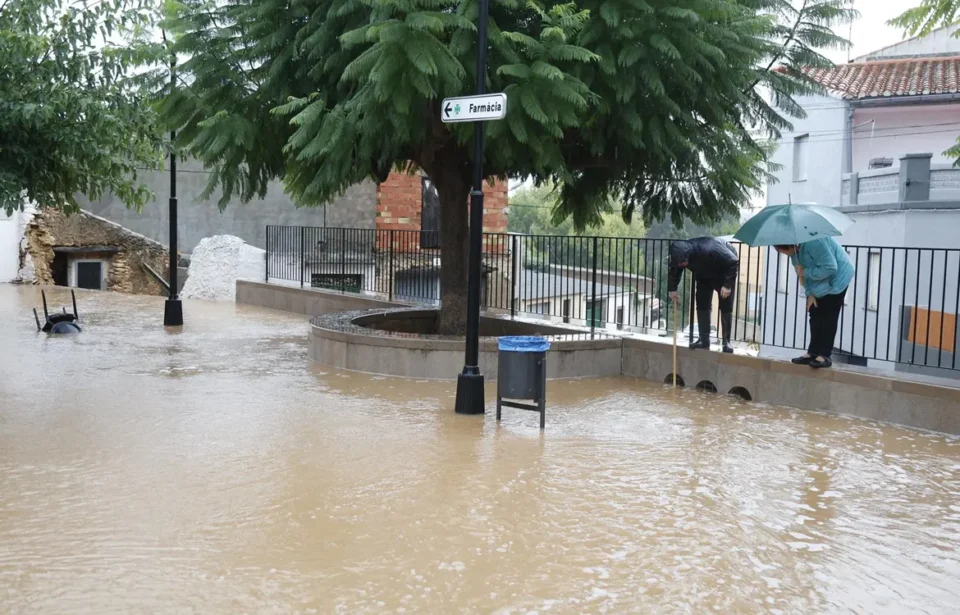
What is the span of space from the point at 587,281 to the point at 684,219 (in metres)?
1.67

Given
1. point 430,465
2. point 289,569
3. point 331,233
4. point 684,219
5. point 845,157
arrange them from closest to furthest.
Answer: point 289,569
point 430,465
point 684,219
point 331,233
point 845,157

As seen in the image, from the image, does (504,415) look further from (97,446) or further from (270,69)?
(270,69)

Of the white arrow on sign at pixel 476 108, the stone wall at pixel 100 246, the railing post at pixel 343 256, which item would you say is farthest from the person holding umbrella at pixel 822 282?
the stone wall at pixel 100 246

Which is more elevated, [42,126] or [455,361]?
[42,126]

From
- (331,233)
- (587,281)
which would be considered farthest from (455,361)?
(331,233)

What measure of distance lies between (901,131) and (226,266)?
798 inches

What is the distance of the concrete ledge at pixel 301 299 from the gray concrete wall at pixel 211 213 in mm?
8000

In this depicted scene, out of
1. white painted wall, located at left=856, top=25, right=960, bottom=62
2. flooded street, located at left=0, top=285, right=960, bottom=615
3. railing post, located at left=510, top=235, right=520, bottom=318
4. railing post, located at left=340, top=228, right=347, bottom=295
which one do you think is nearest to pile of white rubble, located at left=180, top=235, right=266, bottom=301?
railing post, located at left=340, top=228, right=347, bottom=295

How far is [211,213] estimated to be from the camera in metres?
30.9

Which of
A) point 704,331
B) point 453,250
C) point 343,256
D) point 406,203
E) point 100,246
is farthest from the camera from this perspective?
point 100,246

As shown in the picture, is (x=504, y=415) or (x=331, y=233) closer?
(x=504, y=415)

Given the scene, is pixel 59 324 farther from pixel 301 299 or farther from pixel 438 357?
pixel 438 357

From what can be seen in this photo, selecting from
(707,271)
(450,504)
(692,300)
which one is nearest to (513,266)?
(692,300)

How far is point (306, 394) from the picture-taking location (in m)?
10.8
